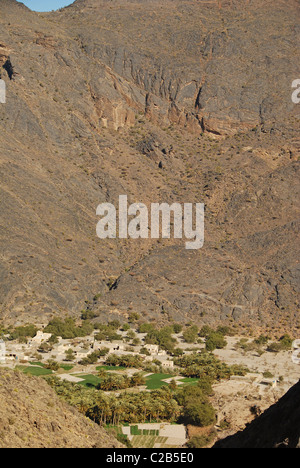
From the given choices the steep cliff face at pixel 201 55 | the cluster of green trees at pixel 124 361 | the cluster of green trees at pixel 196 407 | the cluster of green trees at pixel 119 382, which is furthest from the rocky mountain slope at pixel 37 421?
the steep cliff face at pixel 201 55

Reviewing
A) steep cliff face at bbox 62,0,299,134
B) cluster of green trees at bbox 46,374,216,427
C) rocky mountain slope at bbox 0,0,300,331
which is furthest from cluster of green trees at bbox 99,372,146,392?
steep cliff face at bbox 62,0,299,134

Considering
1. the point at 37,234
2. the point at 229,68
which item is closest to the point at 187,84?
the point at 229,68

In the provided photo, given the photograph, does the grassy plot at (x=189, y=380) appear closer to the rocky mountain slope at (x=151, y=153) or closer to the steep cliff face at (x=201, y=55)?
the rocky mountain slope at (x=151, y=153)

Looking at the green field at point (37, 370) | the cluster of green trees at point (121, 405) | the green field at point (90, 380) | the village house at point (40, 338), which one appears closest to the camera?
the cluster of green trees at point (121, 405)

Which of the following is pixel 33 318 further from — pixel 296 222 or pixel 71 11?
pixel 71 11

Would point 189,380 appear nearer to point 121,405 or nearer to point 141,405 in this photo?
point 141,405

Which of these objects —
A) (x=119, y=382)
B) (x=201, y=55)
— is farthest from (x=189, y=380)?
(x=201, y=55)

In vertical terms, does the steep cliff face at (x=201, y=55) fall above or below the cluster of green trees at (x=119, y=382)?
above
